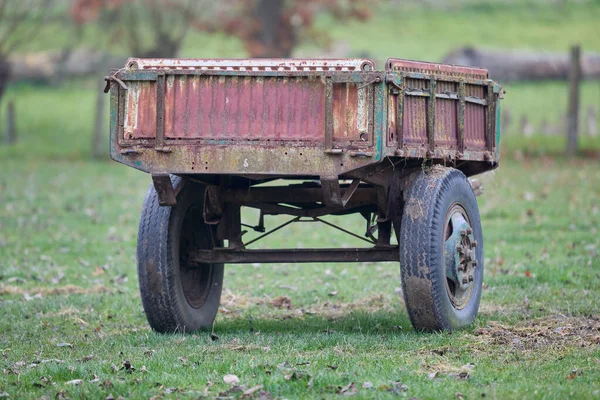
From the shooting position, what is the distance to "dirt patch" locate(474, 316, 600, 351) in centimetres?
765

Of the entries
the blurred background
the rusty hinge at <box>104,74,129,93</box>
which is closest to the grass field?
the rusty hinge at <box>104,74,129,93</box>

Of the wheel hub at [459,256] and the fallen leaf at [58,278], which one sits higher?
the wheel hub at [459,256]

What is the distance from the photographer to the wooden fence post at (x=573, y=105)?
23.7 m

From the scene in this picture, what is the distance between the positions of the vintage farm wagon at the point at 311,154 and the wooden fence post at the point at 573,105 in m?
15.5

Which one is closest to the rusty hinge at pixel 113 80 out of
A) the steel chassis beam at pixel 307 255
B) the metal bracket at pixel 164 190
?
the metal bracket at pixel 164 190

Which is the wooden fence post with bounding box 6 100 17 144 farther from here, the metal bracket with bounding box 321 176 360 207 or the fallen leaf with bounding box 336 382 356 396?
the fallen leaf with bounding box 336 382 356 396

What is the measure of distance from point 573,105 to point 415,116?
54.2 ft

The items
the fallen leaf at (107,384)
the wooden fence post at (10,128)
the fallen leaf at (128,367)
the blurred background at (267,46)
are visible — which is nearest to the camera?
the fallen leaf at (107,384)

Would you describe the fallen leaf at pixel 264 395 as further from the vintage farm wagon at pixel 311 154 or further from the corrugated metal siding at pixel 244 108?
the corrugated metal siding at pixel 244 108

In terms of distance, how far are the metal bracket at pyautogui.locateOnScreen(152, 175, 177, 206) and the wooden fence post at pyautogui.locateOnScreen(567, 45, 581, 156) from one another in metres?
17.1

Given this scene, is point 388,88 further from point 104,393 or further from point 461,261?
point 104,393

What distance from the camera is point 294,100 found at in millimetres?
7695

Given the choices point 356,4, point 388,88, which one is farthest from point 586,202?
point 356,4

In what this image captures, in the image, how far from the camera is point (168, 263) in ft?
27.7
